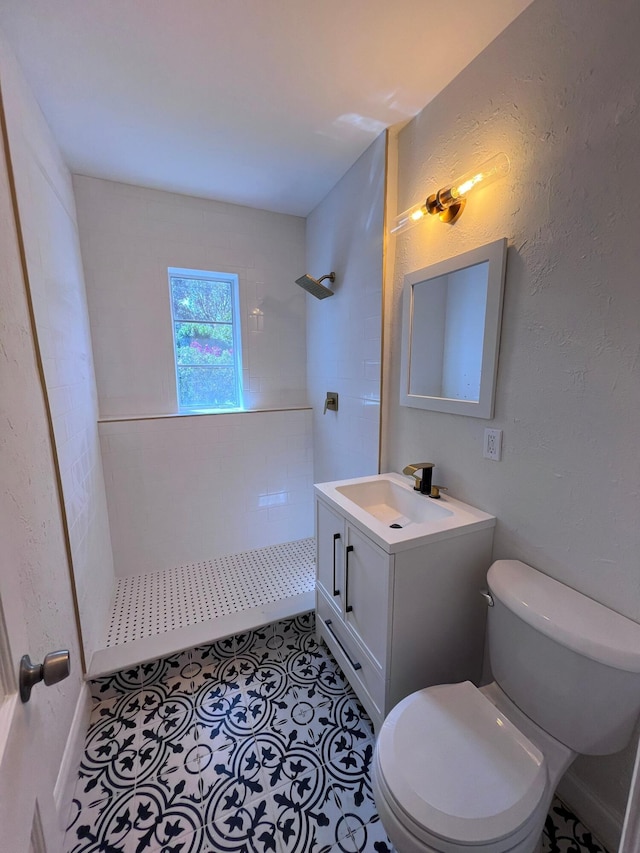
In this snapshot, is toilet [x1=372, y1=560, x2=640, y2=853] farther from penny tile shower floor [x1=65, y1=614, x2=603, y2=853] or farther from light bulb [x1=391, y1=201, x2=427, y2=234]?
light bulb [x1=391, y1=201, x2=427, y2=234]

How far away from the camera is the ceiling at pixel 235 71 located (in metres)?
1.12

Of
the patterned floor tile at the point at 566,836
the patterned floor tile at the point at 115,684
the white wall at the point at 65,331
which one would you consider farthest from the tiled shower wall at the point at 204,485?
the patterned floor tile at the point at 566,836

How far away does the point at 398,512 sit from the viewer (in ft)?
5.57

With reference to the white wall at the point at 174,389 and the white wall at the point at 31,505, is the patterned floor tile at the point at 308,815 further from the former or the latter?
the white wall at the point at 174,389

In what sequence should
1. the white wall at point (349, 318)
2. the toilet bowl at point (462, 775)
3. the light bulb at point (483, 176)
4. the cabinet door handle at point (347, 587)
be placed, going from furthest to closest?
the white wall at point (349, 318) < the cabinet door handle at point (347, 587) < the light bulb at point (483, 176) < the toilet bowl at point (462, 775)

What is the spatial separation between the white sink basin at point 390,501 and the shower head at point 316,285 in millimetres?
1192

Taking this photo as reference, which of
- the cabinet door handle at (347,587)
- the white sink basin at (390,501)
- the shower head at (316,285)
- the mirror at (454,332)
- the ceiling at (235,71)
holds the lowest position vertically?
the cabinet door handle at (347,587)

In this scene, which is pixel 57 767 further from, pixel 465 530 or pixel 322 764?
pixel 465 530

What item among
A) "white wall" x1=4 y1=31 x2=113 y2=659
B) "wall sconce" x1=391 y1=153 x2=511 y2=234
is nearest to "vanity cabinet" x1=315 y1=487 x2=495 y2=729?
"white wall" x1=4 y1=31 x2=113 y2=659

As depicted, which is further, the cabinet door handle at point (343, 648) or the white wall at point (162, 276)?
the white wall at point (162, 276)

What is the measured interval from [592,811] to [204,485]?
7.38 feet

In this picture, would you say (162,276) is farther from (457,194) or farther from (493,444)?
(493,444)

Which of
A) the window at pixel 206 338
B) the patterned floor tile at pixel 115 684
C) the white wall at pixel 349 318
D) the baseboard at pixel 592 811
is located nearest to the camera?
the baseboard at pixel 592 811

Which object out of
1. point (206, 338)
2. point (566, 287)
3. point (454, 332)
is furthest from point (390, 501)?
point (206, 338)
